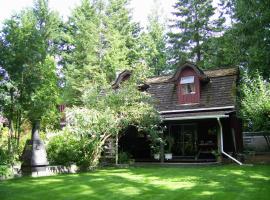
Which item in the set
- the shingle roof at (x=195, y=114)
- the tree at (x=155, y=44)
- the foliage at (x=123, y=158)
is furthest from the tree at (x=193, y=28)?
the foliage at (x=123, y=158)

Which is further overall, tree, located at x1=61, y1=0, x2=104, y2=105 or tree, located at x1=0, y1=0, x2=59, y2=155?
tree, located at x1=61, y1=0, x2=104, y2=105

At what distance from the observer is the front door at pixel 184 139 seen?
20656 millimetres

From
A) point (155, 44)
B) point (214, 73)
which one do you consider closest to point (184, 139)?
point (214, 73)

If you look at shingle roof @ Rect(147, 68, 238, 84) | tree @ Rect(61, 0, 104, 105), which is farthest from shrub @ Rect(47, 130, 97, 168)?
tree @ Rect(61, 0, 104, 105)

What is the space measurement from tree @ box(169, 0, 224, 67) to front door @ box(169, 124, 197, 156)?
48.3 feet

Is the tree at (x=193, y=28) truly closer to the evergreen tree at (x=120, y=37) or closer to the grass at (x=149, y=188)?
the evergreen tree at (x=120, y=37)

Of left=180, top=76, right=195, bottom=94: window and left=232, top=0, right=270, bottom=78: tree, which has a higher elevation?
left=232, top=0, right=270, bottom=78: tree

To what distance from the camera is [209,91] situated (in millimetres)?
20250

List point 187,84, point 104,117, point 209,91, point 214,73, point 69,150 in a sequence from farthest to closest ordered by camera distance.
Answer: point 214,73, point 187,84, point 209,91, point 104,117, point 69,150

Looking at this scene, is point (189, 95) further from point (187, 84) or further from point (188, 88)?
point (187, 84)

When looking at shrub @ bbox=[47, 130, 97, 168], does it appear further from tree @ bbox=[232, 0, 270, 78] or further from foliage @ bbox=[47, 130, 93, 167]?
tree @ bbox=[232, 0, 270, 78]

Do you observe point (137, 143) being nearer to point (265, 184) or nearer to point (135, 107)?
point (135, 107)

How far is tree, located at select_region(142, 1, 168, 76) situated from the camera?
37875 millimetres

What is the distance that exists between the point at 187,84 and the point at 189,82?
31 cm
